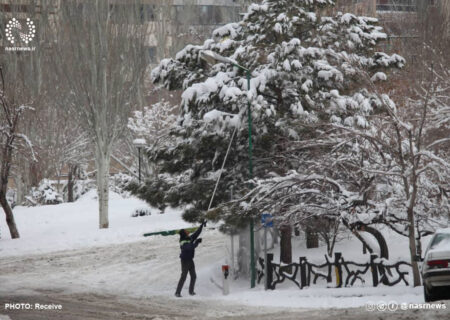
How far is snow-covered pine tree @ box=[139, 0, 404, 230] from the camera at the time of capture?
1992 cm

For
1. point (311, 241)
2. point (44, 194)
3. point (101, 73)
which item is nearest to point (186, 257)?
point (311, 241)

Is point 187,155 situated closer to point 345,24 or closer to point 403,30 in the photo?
point 345,24

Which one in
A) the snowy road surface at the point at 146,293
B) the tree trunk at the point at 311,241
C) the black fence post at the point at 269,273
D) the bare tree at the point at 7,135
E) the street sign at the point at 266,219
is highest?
the bare tree at the point at 7,135

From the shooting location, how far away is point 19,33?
44750 mm

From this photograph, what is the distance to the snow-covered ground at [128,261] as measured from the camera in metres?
17.8

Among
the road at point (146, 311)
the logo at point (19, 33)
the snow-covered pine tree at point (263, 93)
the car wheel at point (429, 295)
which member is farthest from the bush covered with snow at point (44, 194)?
the car wheel at point (429, 295)

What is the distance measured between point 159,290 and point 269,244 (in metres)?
5.88

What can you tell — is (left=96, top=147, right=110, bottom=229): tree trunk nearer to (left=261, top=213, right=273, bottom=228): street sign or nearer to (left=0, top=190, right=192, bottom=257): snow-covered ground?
(left=0, top=190, right=192, bottom=257): snow-covered ground

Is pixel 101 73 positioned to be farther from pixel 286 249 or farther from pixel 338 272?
pixel 338 272

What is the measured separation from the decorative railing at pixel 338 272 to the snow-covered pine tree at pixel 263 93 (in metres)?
1.91

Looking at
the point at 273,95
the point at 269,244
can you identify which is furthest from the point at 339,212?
the point at 269,244

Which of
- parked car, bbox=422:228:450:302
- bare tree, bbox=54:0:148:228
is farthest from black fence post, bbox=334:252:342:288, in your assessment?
bare tree, bbox=54:0:148:228

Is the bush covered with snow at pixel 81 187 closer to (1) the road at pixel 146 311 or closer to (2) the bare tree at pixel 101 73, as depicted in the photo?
(2) the bare tree at pixel 101 73

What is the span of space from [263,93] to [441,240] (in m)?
8.68
